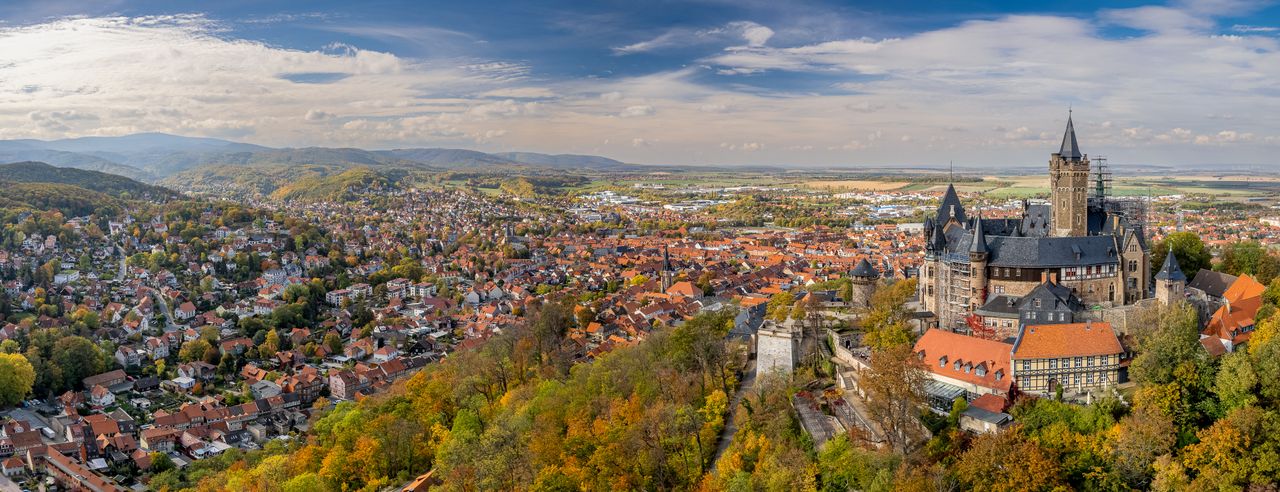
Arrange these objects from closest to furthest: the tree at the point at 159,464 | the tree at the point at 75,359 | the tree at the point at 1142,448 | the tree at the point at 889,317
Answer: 1. the tree at the point at 1142,448
2. the tree at the point at 889,317
3. the tree at the point at 159,464
4. the tree at the point at 75,359

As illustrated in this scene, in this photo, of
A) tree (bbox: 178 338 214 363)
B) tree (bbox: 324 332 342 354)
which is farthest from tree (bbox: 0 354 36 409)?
tree (bbox: 324 332 342 354)

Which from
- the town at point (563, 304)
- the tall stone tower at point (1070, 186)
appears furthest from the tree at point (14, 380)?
the tall stone tower at point (1070, 186)

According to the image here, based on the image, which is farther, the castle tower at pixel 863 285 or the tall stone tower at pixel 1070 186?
the castle tower at pixel 863 285

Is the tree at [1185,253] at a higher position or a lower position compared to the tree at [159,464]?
higher

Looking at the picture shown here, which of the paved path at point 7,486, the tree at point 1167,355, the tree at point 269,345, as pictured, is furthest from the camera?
the tree at point 269,345

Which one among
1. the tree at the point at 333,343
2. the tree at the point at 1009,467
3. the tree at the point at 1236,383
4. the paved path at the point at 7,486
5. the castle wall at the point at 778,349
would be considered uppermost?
the tree at the point at 1236,383

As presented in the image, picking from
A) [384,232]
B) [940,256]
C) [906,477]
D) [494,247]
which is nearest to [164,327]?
[494,247]

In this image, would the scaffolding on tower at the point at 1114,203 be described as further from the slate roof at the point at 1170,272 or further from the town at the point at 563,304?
the slate roof at the point at 1170,272
